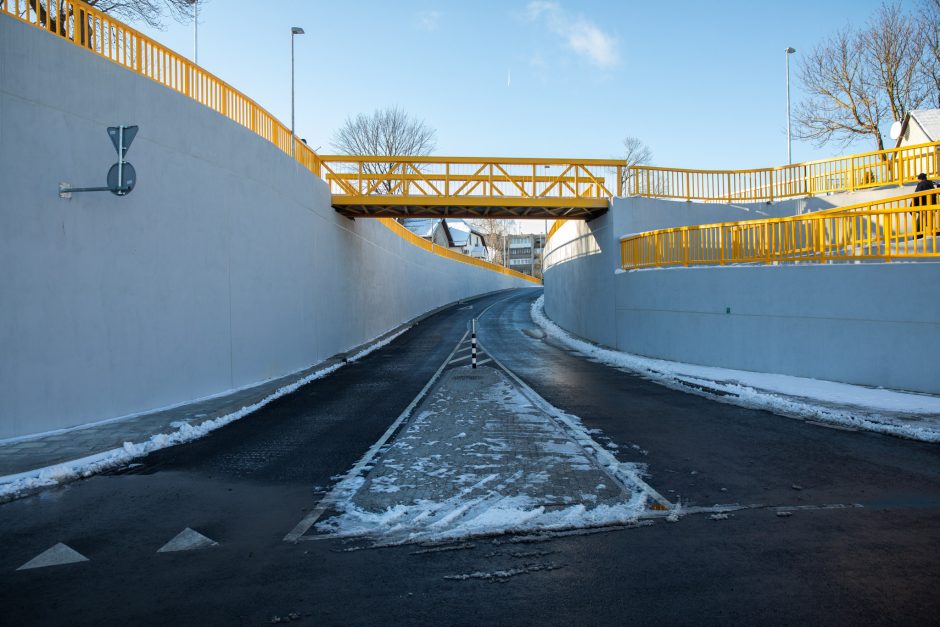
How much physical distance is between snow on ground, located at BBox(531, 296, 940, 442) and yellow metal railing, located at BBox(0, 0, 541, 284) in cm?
1161

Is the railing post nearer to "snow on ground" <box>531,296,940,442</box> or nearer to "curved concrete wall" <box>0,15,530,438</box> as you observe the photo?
"snow on ground" <box>531,296,940,442</box>

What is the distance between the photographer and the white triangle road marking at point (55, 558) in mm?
4484

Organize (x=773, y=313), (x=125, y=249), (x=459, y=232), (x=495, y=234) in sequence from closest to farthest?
1. (x=125, y=249)
2. (x=773, y=313)
3. (x=459, y=232)
4. (x=495, y=234)

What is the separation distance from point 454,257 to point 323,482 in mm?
52522

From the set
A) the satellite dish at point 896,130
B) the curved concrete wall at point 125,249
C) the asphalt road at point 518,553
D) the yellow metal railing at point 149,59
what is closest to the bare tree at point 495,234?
the satellite dish at point 896,130

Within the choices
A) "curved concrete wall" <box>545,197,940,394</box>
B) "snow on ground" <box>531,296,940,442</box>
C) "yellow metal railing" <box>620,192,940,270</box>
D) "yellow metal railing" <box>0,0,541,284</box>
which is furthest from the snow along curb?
"yellow metal railing" <box>620,192,940,270</box>

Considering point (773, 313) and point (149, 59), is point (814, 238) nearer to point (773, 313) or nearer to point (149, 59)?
point (773, 313)

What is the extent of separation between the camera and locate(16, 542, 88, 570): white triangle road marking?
4484 mm

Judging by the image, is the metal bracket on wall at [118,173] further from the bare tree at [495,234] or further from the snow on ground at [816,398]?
the bare tree at [495,234]

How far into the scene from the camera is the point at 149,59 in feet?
36.1

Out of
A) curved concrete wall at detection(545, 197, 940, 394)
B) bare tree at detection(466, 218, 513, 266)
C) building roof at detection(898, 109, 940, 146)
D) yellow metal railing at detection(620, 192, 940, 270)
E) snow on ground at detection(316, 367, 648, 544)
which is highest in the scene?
bare tree at detection(466, 218, 513, 266)

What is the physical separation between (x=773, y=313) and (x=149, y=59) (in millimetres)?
13737

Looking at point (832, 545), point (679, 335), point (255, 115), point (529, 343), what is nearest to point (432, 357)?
point (529, 343)

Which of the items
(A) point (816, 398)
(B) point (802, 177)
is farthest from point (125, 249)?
(B) point (802, 177)
